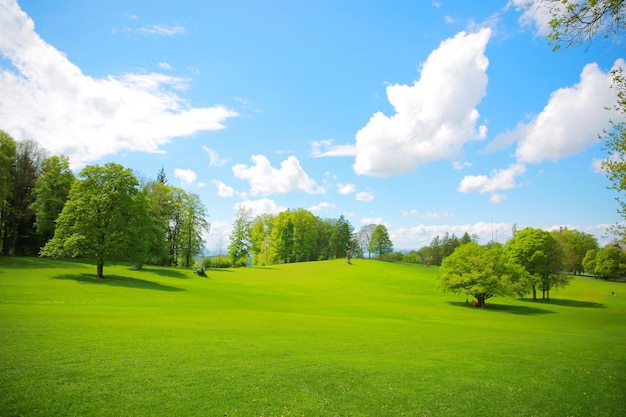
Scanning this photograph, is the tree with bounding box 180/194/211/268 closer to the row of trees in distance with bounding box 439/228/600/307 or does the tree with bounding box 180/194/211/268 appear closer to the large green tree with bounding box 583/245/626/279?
the row of trees in distance with bounding box 439/228/600/307

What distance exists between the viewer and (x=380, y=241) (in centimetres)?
13775

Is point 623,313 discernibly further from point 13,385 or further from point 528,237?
point 13,385

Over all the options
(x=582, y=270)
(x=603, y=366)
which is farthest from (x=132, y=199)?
(x=582, y=270)

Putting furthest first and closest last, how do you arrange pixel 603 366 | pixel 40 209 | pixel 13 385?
pixel 40 209 → pixel 603 366 → pixel 13 385

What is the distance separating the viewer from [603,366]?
14.6 metres

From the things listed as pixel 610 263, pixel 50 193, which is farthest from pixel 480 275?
pixel 610 263

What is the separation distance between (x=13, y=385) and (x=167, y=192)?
71.4m

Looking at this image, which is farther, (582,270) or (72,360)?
(582,270)

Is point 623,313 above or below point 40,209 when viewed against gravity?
below

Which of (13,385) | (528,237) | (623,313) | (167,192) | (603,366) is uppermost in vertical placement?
(167,192)

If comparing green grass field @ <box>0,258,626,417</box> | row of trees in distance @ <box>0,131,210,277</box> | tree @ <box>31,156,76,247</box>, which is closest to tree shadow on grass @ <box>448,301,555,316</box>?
green grass field @ <box>0,258,626,417</box>

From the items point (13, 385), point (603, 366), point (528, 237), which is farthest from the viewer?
point (528, 237)

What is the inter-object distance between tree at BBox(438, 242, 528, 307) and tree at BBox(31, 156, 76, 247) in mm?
62189

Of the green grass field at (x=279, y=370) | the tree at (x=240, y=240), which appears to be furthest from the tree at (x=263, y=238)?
the green grass field at (x=279, y=370)
